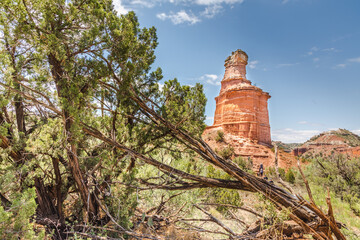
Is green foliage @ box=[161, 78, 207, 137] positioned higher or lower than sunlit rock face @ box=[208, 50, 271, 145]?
lower

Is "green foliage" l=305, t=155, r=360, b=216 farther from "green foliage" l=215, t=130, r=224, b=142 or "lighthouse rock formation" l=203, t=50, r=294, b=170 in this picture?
"green foliage" l=215, t=130, r=224, b=142

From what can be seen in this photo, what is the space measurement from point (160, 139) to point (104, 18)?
2015mm

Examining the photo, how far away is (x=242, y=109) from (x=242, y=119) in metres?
1.60

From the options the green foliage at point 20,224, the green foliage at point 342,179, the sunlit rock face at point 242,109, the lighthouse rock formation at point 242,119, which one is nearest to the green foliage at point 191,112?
the green foliage at point 20,224

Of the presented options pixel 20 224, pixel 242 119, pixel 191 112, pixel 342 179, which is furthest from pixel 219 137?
pixel 20 224

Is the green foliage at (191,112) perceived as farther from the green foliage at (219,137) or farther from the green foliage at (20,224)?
the green foliage at (219,137)

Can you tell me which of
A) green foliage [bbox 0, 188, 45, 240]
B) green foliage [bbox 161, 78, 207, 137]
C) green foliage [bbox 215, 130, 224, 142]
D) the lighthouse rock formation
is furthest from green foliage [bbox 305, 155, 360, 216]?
green foliage [bbox 215, 130, 224, 142]

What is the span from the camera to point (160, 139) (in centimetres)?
328

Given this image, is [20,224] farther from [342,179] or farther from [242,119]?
[242,119]

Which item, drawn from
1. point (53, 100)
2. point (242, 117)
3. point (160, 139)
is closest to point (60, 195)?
point (53, 100)

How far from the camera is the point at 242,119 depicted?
89.8ft

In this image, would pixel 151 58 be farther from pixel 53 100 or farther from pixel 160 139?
pixel 53 100

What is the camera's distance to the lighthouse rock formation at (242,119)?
2441 centimetres

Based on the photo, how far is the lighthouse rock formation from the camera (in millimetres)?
24406
